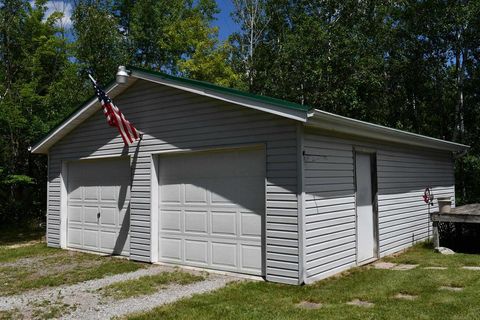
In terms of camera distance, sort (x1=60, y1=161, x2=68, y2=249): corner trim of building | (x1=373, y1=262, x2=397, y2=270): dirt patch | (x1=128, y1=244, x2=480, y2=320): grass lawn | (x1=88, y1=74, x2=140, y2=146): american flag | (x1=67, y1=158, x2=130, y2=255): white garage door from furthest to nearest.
Result: 1. (x1=60, y1=161, x2=68, y2=249): corner trim of building
2. (x1=67, y1=158, x2=130, y2=255): white garage door
3. (x1=88, y1=74, x2=140, y2=146): american flag
4. (x1=373, y1=262, x2=397, y2=270): dirt patch
5. (x1=128, y1=244, x2=480, y2=320): grass lawn

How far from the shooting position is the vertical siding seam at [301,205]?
6.37 m

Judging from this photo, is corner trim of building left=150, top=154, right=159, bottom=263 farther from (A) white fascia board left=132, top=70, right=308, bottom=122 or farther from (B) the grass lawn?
(B) the grass lawn

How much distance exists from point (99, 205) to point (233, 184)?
3.85 m

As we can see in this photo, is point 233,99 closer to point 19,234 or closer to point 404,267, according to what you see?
point 404,267

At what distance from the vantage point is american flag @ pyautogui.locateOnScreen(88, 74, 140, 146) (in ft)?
27.0

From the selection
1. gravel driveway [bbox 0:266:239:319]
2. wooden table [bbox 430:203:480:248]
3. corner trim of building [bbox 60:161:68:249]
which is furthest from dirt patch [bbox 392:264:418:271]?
corner trim of building [bbox 60:161:68:249]

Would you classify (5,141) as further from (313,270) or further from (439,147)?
(439,147)

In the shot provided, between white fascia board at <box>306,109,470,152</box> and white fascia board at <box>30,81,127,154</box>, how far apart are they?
4.29 meters

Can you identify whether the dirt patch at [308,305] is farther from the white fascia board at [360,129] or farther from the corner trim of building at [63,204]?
the corner trim of building at [63,204]

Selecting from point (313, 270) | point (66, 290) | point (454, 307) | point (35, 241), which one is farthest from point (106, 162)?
point (454, 307)

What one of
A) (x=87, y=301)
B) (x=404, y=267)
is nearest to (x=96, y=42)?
(x=87, y=301)

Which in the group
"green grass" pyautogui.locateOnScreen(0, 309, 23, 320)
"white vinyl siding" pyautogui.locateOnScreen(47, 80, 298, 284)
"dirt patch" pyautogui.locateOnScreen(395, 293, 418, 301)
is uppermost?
"white vinyl siding" pyautogui.locateOnScreen(47, 80, 298, 284)

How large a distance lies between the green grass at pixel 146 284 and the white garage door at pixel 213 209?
60 centimetres

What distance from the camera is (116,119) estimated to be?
8.25m
